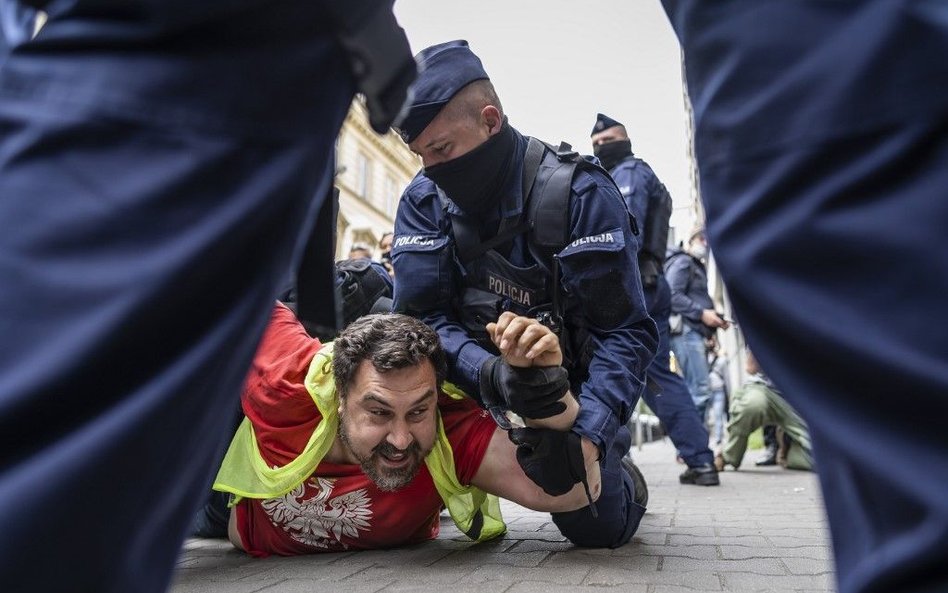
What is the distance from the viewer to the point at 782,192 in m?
0.69

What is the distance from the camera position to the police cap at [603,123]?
186 inches

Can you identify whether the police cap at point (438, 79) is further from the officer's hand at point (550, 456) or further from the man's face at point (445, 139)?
the officer's hand at point (550, 456)

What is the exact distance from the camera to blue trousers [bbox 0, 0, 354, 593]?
2.14 ft

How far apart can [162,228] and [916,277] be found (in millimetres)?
607

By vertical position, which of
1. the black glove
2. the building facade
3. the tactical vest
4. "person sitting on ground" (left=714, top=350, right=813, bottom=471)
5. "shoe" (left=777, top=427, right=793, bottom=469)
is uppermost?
the building facade

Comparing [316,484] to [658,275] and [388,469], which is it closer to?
[388,469]

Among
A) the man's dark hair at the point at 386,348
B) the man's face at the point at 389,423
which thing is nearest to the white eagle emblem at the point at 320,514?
the man's face at the point at 389,423

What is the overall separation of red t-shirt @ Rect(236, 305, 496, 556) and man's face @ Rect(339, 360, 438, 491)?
9cm

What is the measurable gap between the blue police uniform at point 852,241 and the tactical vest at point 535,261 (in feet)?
6.19

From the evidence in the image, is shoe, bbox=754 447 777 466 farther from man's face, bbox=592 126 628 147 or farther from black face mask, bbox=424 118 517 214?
black face mask, bbox=424 118 517 214

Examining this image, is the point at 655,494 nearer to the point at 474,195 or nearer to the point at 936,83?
the point at 474,195

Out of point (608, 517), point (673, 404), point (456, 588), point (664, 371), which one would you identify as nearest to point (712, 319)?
point (664, 371)

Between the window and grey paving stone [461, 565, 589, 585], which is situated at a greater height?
the window

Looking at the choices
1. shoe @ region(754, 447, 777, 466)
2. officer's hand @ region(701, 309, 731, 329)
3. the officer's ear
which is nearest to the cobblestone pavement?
the officer's ear
